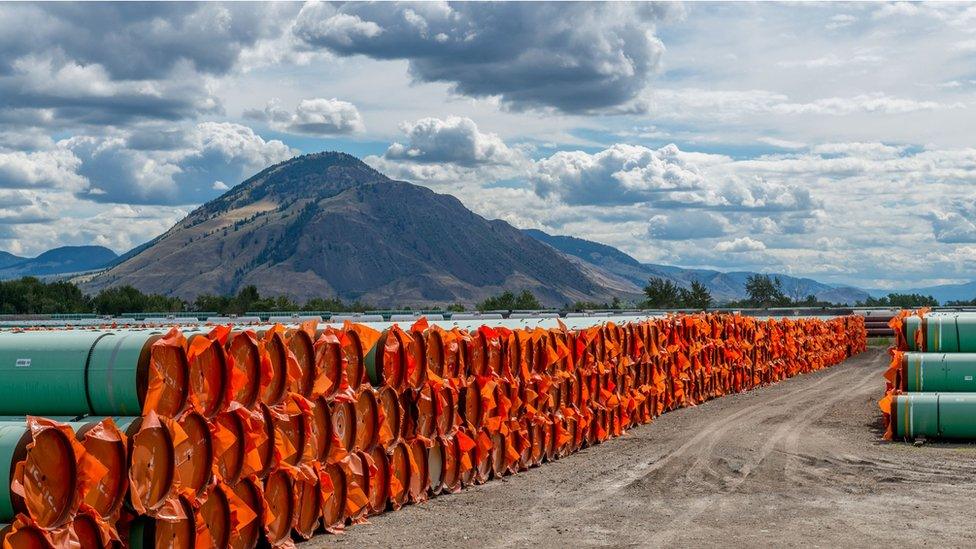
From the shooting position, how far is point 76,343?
32.6 ft

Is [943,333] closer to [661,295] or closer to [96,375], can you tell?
[96,375]

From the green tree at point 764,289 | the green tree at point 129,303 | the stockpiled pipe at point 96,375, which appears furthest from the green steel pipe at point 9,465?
the green tree at point 764,289

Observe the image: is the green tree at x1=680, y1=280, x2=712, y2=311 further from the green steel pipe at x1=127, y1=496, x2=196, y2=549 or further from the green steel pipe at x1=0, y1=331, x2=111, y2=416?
the green steel pipe at x1=0, y1=331, x2=111, y2=416

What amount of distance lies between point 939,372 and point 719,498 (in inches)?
366

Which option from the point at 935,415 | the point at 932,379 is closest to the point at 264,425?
the point at 935,415

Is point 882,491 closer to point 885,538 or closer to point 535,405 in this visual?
point 885,538

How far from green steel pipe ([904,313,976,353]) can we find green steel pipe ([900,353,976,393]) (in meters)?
0.58

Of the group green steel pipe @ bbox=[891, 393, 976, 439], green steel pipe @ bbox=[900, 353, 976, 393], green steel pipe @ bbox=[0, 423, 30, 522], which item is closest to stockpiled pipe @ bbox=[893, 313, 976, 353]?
green steel pipe @ bbox=[900, 353, 976, 393]

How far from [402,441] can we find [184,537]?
5013mm

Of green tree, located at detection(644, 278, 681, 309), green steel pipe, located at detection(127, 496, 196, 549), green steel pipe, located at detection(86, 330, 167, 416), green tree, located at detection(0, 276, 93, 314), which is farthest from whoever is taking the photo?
green tree, located at detection(644, 278, 681, 309)

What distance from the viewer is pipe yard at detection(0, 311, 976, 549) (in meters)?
9.23

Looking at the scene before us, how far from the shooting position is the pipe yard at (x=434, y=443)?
9234 millimetres

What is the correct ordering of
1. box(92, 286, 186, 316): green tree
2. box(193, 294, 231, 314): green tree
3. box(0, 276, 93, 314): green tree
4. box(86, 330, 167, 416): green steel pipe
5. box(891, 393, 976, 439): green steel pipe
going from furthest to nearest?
box(193, 294, 231, 314): green tree < box(92, 286, 186, 316): green tree < box(0, 276, 93, 314): green tree < box(891, 393, 976, 439): green steel pipe < box(86, 330, 167, 416): green steel pipe

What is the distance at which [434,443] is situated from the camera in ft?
49.7
